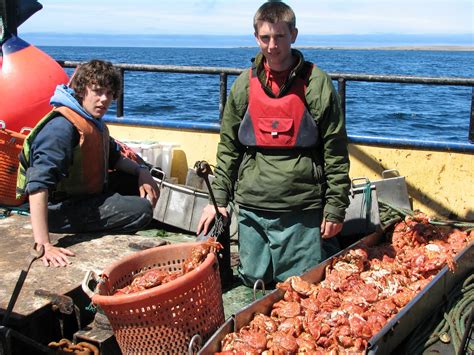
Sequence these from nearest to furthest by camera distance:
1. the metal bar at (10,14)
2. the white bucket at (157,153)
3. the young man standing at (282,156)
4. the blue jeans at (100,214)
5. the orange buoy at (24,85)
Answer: the young man standing at (282,156), the blue jeans at (100,214), the orange buoy at (24,85), the white bucket at (157,153), the metal bar at (10,14)

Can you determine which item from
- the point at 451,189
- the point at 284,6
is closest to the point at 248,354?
the point at 284,6

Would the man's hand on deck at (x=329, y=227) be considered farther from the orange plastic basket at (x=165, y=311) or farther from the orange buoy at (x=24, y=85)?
the orange buoy at (x=24, y=85)

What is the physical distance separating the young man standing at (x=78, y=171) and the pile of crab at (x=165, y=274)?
921mm

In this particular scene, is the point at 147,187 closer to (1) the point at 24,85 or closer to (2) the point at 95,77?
(2) the point at 95,77

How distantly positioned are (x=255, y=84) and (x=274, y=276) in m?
1.47

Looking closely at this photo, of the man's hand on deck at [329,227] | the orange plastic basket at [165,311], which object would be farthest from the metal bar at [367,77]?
the orange plastic basket at [165,311]

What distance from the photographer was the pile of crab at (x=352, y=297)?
11.2ft

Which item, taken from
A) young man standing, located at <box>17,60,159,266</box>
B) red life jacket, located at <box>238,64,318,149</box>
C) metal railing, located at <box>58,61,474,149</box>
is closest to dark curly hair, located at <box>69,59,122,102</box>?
young man standing, located at <box>17,60,159,266</box>

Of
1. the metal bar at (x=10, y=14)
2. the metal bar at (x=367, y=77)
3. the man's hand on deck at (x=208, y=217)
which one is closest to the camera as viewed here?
the man's hand on deck at (x=208, y=217)

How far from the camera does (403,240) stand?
5.13 metres

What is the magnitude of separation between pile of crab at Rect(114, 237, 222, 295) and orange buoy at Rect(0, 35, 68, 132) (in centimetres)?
303

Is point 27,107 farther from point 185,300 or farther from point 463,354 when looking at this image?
point 463,354

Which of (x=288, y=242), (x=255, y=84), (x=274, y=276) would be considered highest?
(x=255, y=84)

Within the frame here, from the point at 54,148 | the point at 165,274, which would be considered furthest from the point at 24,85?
the point at 165,274
